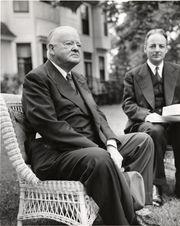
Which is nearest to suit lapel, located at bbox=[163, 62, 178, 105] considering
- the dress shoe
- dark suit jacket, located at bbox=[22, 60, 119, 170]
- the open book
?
the open book

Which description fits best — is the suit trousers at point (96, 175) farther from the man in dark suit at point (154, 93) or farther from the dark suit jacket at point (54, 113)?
the man in dark suit at point (154, 93)

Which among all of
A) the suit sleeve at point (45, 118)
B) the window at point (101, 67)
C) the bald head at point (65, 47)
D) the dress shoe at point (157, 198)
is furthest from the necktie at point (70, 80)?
the window at point (101, 67)

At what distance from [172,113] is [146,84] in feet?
2.41

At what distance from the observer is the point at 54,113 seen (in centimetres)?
332

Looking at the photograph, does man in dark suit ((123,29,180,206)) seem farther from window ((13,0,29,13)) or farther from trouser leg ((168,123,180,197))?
window ((13,0,29,13))

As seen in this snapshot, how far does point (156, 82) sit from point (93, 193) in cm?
222

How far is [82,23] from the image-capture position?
2670 centimetres

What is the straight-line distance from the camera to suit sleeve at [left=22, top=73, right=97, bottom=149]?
3.23m

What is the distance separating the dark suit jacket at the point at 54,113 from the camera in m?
3.24

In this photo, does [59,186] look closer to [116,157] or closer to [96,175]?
[96,175]

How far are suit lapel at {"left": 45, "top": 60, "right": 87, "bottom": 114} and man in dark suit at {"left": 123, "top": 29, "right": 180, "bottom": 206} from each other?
1111 millimetres

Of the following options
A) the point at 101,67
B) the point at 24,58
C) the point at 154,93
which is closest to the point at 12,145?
the point at 154,93

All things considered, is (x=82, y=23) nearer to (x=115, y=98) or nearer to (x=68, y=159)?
(x=115, y=98)

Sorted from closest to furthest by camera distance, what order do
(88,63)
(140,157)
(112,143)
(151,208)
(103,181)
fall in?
(103,181), (112,143), (140,157), (151,208), (88,63)
